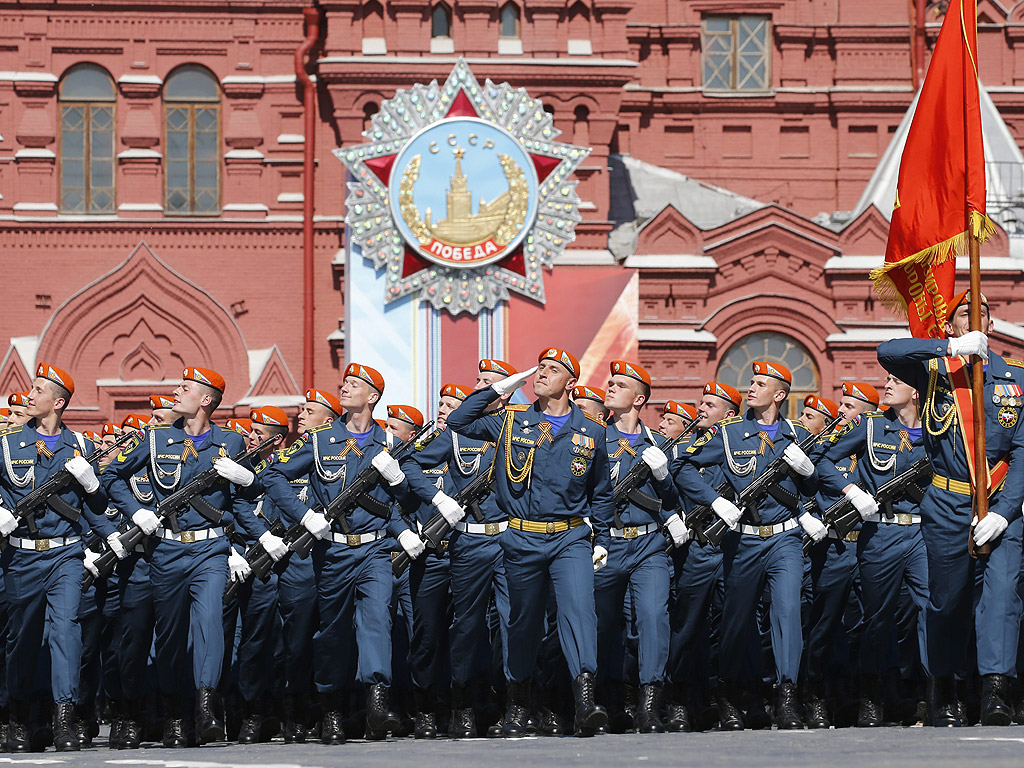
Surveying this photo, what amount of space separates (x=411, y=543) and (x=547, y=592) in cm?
101

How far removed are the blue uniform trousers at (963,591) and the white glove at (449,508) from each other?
7.55 ft

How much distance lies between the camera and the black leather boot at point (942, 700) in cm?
859

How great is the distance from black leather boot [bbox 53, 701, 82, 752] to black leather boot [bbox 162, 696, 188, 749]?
0.44m

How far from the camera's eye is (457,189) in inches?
755

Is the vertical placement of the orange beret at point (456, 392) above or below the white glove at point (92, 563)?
above

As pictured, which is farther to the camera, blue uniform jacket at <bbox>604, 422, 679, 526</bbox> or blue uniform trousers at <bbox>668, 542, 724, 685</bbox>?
blue uniform trousers at <bbox>668, 542, 724, 685</bbox>

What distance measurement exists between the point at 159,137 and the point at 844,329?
766 cm

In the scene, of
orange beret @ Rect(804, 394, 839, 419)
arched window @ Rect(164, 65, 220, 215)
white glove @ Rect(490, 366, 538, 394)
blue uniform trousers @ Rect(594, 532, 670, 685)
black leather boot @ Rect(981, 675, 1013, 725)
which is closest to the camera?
black leather boot @ Rect(981, 675, 1013, 725)

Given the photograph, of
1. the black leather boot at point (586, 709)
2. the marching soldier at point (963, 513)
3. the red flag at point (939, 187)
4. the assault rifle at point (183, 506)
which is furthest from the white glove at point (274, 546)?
the red flag at point (939, 187)

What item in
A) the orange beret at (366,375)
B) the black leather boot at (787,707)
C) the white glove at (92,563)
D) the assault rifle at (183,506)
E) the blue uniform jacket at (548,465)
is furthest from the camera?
the white glove at (92,563)

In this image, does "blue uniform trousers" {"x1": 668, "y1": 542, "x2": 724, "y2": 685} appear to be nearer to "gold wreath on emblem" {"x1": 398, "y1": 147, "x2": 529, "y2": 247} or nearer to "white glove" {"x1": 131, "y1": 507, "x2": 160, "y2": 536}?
"white glove" {"x1": 131, "y1": 507, "x2": 160, "y2": 536}

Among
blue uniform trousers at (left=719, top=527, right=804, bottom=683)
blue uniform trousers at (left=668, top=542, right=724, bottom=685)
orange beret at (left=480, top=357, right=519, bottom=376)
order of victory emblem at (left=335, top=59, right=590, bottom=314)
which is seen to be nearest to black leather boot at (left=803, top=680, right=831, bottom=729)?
blue uniform trousers at (left=719, top=527, right=804, bottom=683)

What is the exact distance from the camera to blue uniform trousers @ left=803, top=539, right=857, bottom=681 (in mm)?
9945

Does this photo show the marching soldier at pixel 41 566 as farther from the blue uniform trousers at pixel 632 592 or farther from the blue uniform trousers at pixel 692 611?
the blue uniform trousers at pixel 692 611
